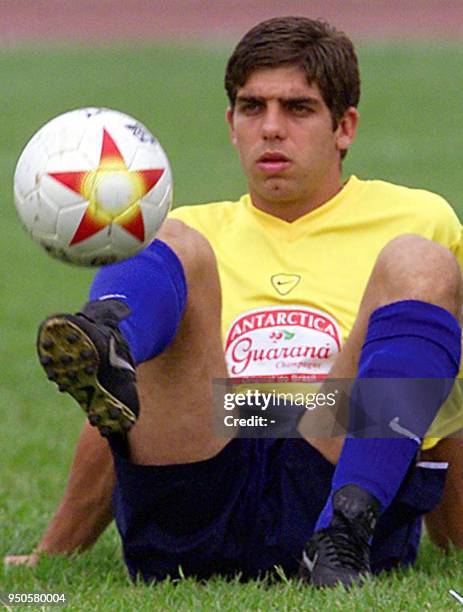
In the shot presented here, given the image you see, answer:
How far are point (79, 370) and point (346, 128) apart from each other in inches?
53.3

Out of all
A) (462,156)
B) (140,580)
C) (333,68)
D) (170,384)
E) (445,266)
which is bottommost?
(462,156)

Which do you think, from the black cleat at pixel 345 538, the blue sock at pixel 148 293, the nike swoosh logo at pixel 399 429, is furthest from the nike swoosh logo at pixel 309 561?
the blue sock at pixel 148 293

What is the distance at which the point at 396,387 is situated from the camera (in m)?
3.53

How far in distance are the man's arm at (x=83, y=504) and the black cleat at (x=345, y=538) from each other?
834 mm

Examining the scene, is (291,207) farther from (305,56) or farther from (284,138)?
(305,56)

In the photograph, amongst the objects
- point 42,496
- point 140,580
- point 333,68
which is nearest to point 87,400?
point 140,580

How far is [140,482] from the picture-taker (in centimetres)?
377

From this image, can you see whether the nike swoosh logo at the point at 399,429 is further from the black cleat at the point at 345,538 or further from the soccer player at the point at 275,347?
the black cleat at the point at 345,538

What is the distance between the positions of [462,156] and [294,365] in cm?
1186

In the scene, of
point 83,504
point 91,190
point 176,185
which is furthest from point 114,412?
point 176,185

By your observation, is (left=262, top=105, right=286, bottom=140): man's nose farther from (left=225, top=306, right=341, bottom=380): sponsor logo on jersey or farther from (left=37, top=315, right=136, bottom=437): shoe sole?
(left=37, top=315, right=136, bottom=437): shoe sole

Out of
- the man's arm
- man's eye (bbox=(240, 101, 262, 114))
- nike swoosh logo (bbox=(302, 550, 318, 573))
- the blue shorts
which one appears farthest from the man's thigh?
man's eye (bbox=(240, 101, 262, 114))

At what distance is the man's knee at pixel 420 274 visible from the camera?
11.6 feet

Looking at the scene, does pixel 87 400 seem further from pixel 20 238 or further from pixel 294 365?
pixel 20 238
